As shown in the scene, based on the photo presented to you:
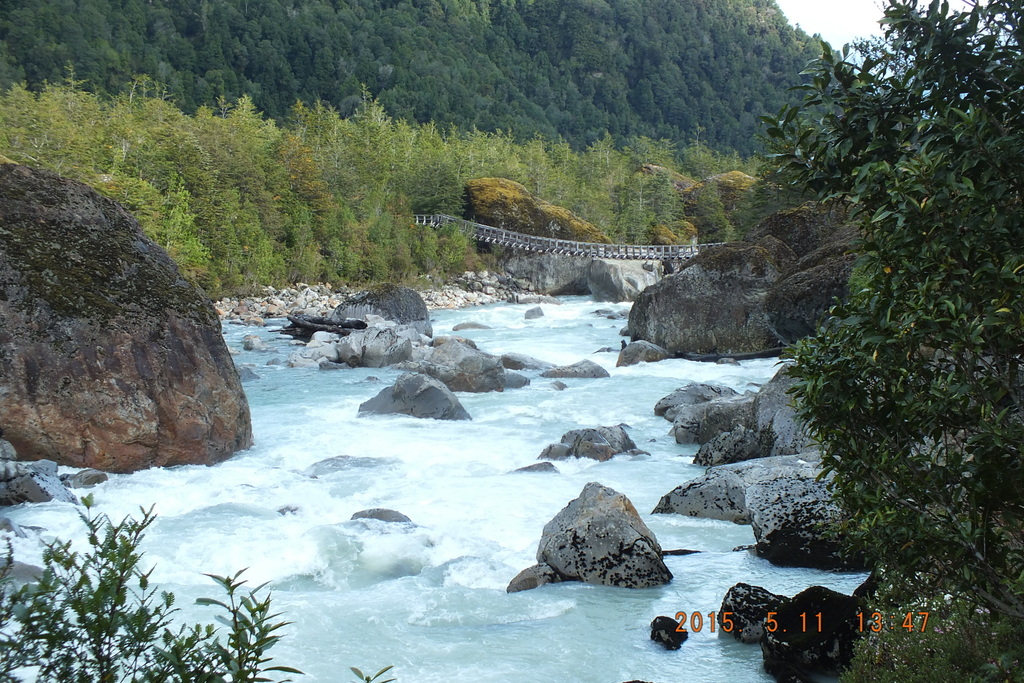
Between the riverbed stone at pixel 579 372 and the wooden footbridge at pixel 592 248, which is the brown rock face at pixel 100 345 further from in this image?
the wooden footbridge at pixel 592 248

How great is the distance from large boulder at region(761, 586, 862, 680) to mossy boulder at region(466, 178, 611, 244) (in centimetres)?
3763

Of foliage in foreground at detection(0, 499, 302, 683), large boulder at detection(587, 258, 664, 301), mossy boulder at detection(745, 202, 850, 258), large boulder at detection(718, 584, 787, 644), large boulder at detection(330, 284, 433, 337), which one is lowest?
large boulder at detection(718, 584, 787, 644)

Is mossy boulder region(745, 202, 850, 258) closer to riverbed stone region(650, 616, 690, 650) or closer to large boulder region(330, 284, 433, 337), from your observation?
large boulder region(330, 284, 433, 337)

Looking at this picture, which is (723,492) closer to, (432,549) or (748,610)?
(748,610)

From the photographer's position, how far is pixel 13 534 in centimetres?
616

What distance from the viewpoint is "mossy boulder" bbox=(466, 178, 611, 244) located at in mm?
42094

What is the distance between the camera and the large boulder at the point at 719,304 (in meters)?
16.6

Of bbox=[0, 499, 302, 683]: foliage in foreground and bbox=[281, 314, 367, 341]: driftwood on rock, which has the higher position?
bbox=[281, 314, 367, 341]: driftwood on rock

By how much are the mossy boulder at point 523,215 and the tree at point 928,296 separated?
127ft

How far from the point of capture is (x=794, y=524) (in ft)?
19.7

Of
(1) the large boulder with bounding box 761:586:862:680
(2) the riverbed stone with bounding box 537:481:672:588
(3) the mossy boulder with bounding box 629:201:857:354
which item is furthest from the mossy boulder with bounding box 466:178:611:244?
(1) the large boulder with bounding box 761:586:862:680

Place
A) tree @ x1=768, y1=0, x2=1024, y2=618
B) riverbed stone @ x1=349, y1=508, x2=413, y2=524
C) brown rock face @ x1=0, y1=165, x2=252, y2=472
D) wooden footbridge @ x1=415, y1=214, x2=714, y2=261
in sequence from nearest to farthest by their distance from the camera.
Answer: tree @ x1=768, y1=0, x2=1024, y2=618, riverbed stone @ x1=349, y1=508, x2=413, y2=524, brown rock face @ x1=0, y1=165, x2=252, y2=472, wooden footbridge @ x1=415, y1=214, x2=714, y2=261

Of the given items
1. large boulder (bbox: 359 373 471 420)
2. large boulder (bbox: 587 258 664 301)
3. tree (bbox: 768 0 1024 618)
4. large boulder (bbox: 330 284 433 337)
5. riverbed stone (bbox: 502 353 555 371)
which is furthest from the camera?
large boulder (bbox: 587 258 664 301)

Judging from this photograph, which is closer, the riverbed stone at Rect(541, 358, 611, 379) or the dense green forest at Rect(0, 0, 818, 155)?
the riverbed stone at Rect(541, 358, 611, 379)
